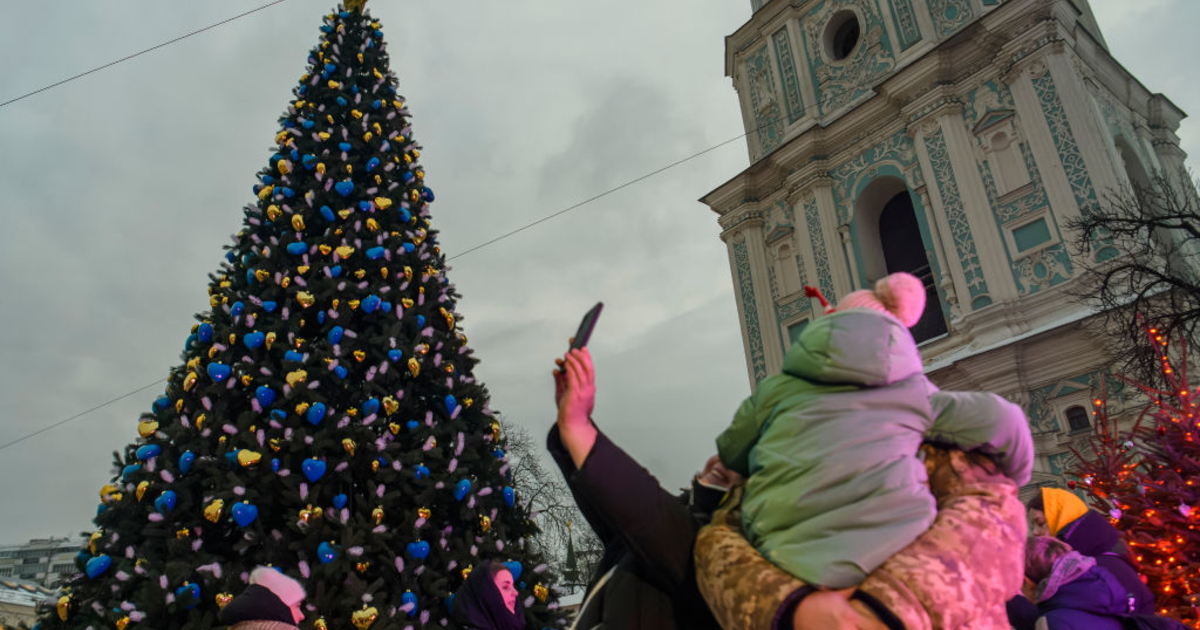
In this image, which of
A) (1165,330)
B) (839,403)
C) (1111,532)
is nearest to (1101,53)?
(1165,330)

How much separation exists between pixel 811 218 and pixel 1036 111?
425 cm

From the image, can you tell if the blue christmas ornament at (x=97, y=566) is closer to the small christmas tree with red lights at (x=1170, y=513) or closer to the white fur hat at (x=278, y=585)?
the white fur hat at (x=278, y=585)

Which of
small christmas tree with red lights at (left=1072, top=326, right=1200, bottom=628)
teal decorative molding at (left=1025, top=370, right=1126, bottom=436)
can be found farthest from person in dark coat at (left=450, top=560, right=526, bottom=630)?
teal decorative molding at (left=1025, top=370, right=1126, bottom=436)

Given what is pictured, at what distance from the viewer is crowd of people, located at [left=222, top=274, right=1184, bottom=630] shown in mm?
1001

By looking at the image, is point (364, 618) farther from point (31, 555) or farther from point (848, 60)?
point (31, 555)

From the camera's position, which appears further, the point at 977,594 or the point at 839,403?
the point at 839,403

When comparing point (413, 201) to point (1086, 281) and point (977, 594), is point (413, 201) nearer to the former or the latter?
point (977, 594)

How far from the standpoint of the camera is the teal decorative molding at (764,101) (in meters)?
15.5

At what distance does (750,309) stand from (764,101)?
493cm

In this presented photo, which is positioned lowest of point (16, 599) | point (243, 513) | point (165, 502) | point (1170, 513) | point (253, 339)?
point (1170, 513)

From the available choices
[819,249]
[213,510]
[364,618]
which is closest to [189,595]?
[213,510]

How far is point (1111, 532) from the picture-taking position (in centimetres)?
289

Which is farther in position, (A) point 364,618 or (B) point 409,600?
(B) point 409,600

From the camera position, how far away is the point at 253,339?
4441 millimetres
